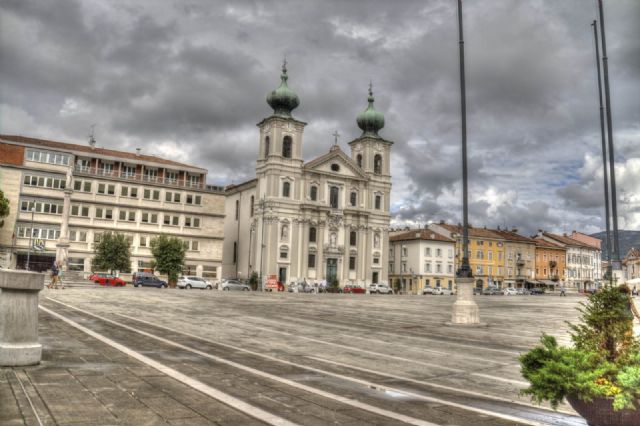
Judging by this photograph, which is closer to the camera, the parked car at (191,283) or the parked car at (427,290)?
the parked car at (191,283)

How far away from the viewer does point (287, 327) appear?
1538cm

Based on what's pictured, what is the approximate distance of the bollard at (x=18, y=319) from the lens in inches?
271

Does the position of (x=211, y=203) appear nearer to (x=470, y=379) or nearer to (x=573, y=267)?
(x=470, y=379)

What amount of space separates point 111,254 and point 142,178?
12.3 m

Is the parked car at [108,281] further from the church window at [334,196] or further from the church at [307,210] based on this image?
the church window at [334,196]

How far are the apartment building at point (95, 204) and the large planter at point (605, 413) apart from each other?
186ft

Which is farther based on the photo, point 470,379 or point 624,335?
point 470,379

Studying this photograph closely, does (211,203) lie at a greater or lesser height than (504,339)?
greater

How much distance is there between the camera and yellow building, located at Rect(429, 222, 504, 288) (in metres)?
97.6

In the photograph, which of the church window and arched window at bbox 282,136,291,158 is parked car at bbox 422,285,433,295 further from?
arched window at bbox 282,136,291,158

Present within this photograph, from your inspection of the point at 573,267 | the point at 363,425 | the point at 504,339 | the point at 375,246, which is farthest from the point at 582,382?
the point at 573,267

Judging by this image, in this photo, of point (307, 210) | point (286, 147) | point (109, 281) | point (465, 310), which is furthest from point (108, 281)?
point (465, 310)

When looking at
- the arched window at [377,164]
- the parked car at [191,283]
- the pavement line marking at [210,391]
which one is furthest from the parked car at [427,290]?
the pavement line marking at [210,391]

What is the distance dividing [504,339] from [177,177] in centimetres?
6144
